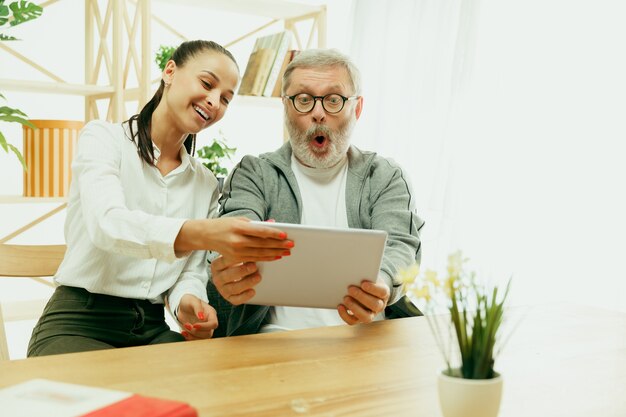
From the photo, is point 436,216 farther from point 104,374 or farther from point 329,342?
point 104,374

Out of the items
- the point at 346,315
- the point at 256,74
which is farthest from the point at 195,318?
the point at 256,74

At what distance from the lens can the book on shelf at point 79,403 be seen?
2.51 feet

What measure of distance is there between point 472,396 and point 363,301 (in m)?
0.67

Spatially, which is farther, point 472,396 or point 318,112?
point 318,112

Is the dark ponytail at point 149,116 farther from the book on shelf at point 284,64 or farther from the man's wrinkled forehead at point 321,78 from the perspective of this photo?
the book on shelf at point 284,64

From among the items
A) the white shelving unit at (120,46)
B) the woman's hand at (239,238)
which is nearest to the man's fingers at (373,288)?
the woman's hand at (239,238)

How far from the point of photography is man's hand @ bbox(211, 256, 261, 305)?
4.74 feet

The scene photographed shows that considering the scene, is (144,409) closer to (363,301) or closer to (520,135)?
(363,301)

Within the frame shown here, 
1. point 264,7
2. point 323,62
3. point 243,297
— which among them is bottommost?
point 243,297

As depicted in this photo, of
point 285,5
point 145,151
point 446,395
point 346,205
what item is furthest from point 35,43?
point 446,395

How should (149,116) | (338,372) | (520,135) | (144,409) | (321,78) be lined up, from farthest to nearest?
(520,135) → (321,78) → (149,116) → (338,372) → (144,409)

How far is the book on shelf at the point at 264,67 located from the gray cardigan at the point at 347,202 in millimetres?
Answer: 1035

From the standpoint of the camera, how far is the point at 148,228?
1481 millimetres

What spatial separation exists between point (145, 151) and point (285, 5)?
5.01ft
